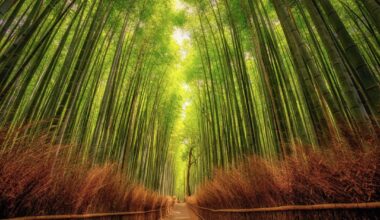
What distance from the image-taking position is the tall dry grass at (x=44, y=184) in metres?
1.39

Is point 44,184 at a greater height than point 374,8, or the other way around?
point 374,8

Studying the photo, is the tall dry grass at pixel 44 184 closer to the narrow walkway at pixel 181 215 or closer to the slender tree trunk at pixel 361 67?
the slender tree trunk at pixel 361 67

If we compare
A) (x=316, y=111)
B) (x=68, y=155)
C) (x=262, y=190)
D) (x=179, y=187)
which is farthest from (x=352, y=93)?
(x=179, y=187)

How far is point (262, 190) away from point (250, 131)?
1133 mm

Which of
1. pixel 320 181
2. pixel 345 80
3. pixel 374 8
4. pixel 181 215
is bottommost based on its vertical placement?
pixel 181 215

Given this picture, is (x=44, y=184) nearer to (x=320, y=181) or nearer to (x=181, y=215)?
(x=320, y=181)

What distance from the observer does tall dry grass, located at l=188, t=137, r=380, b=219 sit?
3.64ft

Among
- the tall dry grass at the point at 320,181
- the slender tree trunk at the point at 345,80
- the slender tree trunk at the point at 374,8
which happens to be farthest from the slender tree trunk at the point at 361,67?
the tall dry grass at the point at 320,181

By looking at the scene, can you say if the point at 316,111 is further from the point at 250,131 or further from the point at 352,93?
the point at 250,131

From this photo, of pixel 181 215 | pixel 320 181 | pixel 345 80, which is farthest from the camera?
pixel 181 215

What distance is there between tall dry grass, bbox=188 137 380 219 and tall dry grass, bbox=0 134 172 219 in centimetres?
178

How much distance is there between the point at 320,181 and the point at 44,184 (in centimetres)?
192

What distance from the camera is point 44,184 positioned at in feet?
5.44

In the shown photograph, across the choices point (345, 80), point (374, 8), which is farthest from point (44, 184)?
point (374, 8)
